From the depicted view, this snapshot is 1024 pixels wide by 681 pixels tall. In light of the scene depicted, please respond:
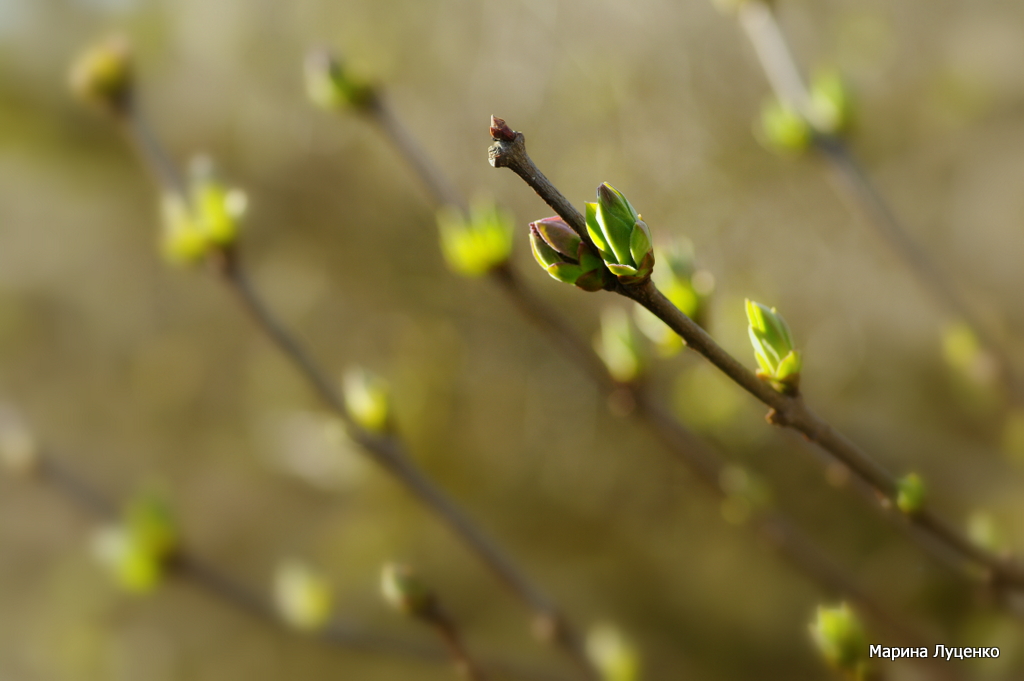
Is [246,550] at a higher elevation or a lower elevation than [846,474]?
higher

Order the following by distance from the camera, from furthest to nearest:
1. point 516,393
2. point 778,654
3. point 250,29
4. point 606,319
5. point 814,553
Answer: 1. point 250,29
2. point 516,393
3. point 778,654
4. point 814,553
5. point 606,319

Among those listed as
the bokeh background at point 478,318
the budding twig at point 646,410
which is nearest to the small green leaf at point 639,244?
the budding twig at point 646,410

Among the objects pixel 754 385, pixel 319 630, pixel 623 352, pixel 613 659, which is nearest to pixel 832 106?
pixel 623 352

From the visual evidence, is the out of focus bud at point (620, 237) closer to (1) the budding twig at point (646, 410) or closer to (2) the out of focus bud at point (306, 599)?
(1) the budding twig at point (646, 410)

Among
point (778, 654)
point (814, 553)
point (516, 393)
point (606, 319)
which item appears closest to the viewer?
point (606, 319)

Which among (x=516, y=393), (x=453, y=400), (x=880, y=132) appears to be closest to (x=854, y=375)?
(x=880, y=132)

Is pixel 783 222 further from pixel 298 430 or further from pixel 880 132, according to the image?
pixel 298 430
